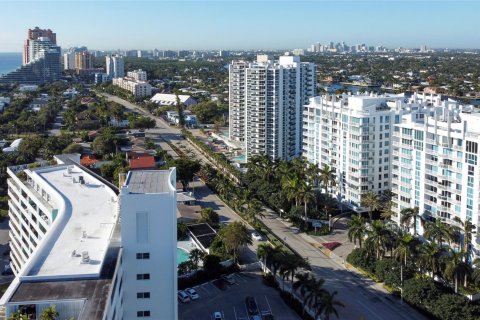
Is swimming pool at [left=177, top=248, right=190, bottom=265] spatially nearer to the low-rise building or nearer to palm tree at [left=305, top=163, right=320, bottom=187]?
palm tree at [left=305, top=163, right=320, bottom=187]

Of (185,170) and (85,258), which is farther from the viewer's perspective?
(185,170)

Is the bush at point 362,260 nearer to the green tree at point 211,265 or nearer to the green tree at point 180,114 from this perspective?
the green tree at point 211,265

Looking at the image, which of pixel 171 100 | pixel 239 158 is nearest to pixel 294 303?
pixel 239 158

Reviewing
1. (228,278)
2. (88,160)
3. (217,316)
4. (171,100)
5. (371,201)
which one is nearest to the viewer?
(217,316)

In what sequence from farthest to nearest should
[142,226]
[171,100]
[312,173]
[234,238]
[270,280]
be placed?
[171,100]
[312,173]
[234,238]
[270,280]
[142,226]

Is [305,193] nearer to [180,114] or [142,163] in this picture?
[142,163]

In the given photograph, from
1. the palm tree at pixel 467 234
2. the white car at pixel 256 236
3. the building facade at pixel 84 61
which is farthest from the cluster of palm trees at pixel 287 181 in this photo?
the building facade at pixel 84 61
